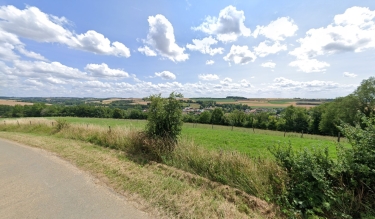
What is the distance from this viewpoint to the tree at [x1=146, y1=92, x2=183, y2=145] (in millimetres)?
7674

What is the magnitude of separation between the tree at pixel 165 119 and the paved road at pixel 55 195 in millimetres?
3268

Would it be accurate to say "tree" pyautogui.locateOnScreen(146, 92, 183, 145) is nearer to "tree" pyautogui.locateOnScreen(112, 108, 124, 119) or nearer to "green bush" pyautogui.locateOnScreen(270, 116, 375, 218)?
"green bush" pyautogui.locateOnScreen(270, 116, 375, 218)

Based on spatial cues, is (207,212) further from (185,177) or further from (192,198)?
(185,177)

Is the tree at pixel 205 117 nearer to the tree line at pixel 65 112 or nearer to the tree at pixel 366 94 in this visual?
the tree line at pixel 65 112

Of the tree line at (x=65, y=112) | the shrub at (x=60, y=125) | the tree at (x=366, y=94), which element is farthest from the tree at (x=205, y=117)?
the shrub at (x=60, y=125)

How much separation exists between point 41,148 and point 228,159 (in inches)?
382

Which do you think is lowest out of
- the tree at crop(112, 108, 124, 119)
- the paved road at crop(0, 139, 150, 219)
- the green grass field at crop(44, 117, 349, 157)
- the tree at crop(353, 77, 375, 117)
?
the tree at crop(112, 108, 124, 119)

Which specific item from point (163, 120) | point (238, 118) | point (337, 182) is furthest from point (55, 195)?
point (238, 118)

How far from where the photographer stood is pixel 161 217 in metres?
3.29

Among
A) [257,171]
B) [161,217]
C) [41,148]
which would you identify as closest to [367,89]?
[257,171]

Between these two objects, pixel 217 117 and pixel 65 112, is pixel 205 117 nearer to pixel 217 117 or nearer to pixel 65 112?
pixel 217 117

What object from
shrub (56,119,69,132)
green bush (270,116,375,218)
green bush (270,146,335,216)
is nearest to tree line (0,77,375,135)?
shrub (56,119,69,132)

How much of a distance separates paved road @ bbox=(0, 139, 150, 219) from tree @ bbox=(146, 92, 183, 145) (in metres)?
3.27

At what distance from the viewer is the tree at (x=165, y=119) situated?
7674 millimetres
